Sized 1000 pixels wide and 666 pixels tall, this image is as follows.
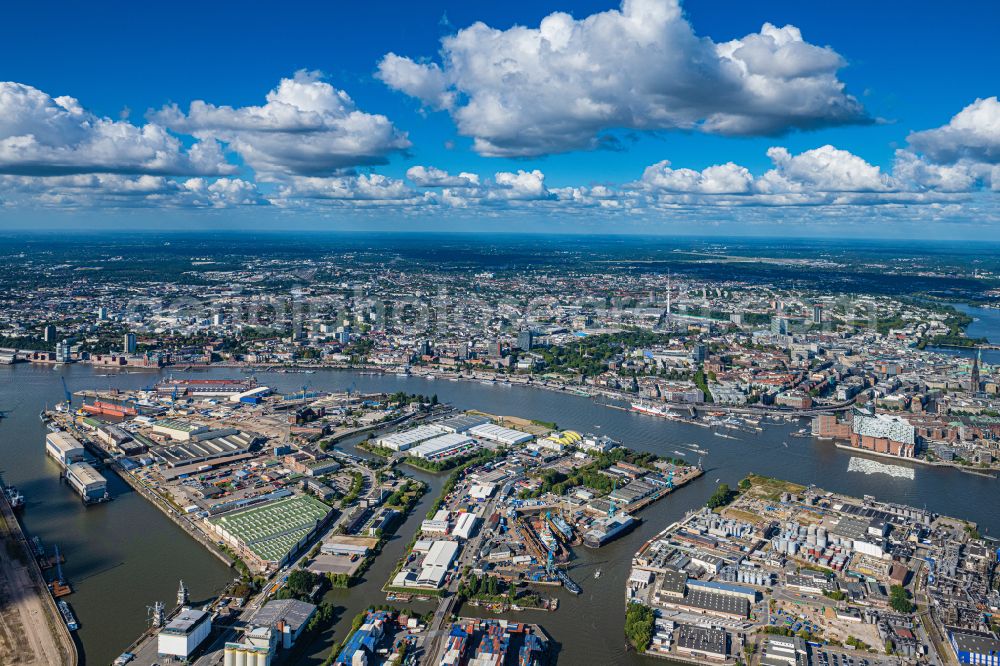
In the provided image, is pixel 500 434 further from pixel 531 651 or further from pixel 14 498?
pixel 14 498

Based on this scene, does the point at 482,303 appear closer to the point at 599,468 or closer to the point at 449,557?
the point at 599,468

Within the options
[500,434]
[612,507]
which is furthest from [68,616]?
[500,434]

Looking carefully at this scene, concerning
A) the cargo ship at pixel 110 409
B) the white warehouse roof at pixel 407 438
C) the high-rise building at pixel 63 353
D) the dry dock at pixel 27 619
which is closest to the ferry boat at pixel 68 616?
the dry dock at pixel 27 619

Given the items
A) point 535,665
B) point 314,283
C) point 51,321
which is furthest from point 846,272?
point 535,665

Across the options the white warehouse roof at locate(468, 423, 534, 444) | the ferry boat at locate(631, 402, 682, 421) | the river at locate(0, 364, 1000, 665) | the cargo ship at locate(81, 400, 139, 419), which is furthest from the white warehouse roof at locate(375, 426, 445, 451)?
the cargo ship at locate(81, 400, 139, 419)

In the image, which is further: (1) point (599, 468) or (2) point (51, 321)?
(2) point (51, 321)

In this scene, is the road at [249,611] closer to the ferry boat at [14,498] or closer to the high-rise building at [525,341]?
the ferry boat at [14,498]
